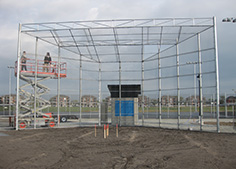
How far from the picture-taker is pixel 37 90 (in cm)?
1898

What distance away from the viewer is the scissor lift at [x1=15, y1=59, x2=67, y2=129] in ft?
58.3

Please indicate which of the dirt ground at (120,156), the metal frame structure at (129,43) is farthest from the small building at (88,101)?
the dirt ground at (120,156)

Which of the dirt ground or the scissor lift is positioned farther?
the scissor lift

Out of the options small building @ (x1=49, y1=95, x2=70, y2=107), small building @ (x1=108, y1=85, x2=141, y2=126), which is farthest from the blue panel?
small building @ (x1=49, y1=95, x2=70, y2=107)

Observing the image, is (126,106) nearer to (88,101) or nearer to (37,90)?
(88,101)

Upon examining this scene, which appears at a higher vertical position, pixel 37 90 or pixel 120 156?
pixel 37 90

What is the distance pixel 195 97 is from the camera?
687 inches

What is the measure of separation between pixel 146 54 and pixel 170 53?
99.1 inches

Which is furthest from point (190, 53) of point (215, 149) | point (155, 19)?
point (215, 149)

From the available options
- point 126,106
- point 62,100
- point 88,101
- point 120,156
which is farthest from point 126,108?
point 120,156

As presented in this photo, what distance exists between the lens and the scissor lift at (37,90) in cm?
1778

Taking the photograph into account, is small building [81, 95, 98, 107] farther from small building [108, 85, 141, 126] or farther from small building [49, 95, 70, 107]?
small building [108, 85, 141, 126]

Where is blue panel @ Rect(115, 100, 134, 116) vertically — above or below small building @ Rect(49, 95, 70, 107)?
below

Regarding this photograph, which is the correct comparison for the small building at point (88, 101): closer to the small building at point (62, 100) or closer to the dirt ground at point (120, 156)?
the small building at point (62, 100)
